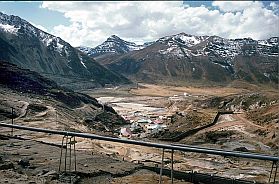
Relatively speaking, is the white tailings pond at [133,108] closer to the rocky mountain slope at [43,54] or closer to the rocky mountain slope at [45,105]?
Answer: the rocky mountain slope at [45,105]

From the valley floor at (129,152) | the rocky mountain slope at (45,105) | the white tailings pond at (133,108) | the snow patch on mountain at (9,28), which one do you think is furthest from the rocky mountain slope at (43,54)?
the valley floor at (129,152)

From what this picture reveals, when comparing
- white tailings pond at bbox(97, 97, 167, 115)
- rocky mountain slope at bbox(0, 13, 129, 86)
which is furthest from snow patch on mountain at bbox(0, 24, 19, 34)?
white tailings pond at bbox(97, 97, 167, 115)

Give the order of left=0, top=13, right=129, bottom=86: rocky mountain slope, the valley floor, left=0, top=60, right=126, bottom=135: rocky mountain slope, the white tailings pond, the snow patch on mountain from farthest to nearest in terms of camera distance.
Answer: the snow patch on mountain → left=0, top=13, right=129, bottom=86: rocky mountain slope → the white tailings pond → left=0, top=60, right=126, bottom=135: rocky mountain slope → the valley floor

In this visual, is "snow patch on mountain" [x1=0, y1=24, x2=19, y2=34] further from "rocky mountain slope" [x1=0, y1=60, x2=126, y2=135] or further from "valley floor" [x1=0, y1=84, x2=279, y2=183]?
"valley floor" [x1=0, y1=84, x2=279, y2=183]

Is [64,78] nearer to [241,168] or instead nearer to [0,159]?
[241,168]

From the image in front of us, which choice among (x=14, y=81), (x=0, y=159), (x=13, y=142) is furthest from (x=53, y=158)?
(x=14, y=81)

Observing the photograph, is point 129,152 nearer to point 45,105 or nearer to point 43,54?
point 45,105

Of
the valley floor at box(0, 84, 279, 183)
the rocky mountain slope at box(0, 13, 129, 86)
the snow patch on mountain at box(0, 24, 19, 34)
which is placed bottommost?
the valley floor at box(0, 84, 279, 183)

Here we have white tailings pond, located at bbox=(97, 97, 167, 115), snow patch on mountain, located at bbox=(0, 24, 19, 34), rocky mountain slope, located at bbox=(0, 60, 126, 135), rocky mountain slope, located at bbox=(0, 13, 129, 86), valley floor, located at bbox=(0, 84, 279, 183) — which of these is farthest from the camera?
snow patch on mountain, located at bbox=(0, 24, 19, 34)
